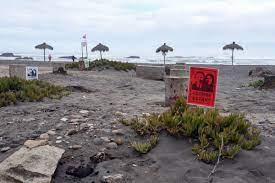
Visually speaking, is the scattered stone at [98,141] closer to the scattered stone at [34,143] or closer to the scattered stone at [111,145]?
the scattered stone at [111,145]

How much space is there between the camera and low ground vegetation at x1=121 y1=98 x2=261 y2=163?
5.94m

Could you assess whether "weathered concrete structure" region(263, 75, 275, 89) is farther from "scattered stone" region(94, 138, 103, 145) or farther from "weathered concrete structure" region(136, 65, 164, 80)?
"scattered stone" region(94, 138, 103, 145)

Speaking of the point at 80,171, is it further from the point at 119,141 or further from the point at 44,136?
the point at 44,136

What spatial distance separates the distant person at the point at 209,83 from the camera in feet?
21.3

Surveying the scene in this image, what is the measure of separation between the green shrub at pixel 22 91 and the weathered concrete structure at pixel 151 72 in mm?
8742

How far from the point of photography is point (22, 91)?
9.84 metres

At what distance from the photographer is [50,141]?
6344mm

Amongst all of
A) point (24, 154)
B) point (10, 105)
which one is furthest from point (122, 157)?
point (10, 105)

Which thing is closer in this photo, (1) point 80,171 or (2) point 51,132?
(1) point 80,171

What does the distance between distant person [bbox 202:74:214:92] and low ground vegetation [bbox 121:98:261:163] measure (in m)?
0.31

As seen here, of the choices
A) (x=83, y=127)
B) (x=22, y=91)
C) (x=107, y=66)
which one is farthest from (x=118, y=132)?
(x=107, y=66)

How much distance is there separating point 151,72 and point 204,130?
44.5ft

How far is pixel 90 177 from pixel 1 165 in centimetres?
107

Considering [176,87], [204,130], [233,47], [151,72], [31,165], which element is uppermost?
[233,47]
